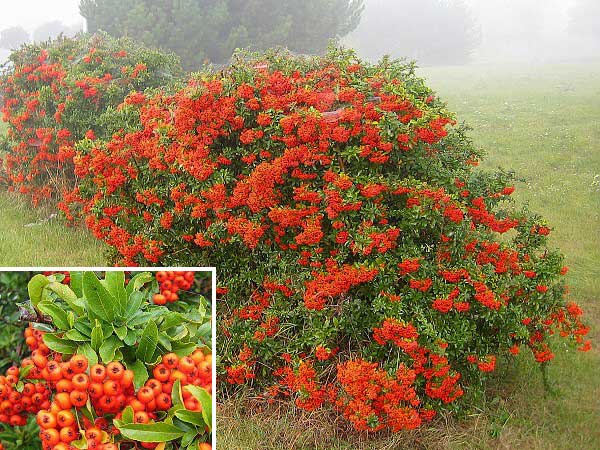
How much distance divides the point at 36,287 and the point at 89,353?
35cm

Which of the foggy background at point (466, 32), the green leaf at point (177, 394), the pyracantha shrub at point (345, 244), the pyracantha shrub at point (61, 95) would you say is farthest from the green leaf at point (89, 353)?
the foggy background at point (466, 32)

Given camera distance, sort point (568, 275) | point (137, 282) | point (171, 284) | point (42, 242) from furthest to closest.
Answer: point (42, 242) < point (568, 275) < point (171, 284) < point (137, 282)

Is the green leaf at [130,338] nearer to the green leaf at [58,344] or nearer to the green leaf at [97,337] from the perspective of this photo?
the green leaf at [97,337]

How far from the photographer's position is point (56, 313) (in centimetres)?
248

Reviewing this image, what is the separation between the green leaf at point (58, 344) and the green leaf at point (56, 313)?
0.15 feet

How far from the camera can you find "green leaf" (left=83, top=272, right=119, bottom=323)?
2.54 meters

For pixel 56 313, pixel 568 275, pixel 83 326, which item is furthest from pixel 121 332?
pixel 568 275

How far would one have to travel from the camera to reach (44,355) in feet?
8.21

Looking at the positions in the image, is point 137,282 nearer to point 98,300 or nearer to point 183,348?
point 98,300

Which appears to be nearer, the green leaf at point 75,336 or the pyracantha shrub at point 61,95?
the green leaf at point 75,336

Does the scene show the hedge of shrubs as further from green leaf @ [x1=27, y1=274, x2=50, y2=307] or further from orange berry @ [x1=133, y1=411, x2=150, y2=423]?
green leaf @ [x1=27, y1=274, x2=50, y2=307]

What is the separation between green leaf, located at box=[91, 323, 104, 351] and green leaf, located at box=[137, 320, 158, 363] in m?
0.15

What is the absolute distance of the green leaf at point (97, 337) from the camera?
8.02 feet

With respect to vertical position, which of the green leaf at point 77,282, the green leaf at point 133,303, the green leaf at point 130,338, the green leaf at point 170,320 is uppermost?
the green leaf at point 77,282
